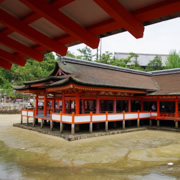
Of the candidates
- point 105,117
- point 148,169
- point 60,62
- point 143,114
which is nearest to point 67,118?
point 105,117

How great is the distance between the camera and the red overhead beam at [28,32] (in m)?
3.35

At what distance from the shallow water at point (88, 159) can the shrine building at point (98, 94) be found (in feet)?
9.61

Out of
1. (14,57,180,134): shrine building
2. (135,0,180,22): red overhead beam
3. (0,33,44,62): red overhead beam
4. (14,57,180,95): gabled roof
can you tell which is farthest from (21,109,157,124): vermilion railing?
(135,0,180,22): red overhead beam

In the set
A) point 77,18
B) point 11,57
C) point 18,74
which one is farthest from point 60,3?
point 18,74

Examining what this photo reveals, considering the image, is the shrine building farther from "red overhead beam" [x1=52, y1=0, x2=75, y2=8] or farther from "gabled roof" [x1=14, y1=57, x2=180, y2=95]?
"red overhead beam" [x1=52, y1=0, x2=75, y2=8]

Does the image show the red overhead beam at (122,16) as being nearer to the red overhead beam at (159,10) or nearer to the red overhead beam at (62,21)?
the red overhead beam at (159,10)

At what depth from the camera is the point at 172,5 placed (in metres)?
2.67

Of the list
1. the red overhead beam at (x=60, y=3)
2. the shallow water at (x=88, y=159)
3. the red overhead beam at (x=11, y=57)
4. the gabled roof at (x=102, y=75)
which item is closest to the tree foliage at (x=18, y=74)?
the gabled roof at (x=102, y=75)

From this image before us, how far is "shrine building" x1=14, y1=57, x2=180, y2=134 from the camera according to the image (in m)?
14.9

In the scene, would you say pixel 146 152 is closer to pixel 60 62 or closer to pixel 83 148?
pixel 83 148

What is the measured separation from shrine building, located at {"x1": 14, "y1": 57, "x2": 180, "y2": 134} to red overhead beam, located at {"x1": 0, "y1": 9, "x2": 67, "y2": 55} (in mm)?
8767

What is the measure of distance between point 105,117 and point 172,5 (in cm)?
1378

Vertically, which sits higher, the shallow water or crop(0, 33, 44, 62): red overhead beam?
crop(0, 33, 44, 62): red overhead beam

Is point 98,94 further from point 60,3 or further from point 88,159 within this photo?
point 60,3
